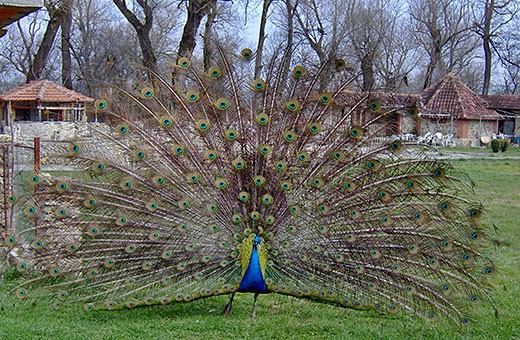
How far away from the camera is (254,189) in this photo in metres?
6.11

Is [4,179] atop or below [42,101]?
below

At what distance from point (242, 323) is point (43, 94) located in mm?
28931

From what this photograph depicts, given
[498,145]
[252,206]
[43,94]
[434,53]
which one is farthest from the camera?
[434,53]

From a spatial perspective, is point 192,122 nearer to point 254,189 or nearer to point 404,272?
point 254,189

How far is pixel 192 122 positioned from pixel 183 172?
0.50 m

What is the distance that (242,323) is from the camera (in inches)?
245

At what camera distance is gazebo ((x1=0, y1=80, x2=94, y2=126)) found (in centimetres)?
3238

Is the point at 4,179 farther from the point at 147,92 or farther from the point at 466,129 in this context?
the point at 466,129

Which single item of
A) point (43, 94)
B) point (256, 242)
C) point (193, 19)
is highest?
point (193, 19)

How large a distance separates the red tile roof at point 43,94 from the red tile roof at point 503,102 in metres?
30.5

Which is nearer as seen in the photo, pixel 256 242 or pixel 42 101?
pixel 256 242

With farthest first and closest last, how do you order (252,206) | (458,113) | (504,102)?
(504,102) → (458,113) → (252,206)

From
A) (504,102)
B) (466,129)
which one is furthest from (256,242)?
(504,102)

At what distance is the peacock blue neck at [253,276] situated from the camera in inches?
234
